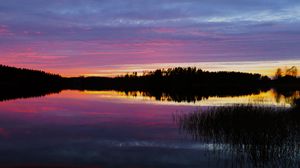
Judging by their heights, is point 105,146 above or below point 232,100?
below

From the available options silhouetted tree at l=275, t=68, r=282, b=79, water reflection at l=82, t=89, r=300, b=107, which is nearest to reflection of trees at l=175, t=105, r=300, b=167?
water reflection at l=82, t=89, r=300, b=107

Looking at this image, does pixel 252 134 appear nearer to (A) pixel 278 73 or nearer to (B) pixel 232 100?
(B) pixel 232 100

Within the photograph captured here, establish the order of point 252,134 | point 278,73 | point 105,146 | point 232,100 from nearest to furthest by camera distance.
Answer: point 105,146 < point 252,134 < point 232,100 < point 278,73

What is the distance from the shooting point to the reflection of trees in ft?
46.5

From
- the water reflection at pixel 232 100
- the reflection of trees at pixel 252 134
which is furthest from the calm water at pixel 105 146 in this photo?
the water reflection at pixel 232 100

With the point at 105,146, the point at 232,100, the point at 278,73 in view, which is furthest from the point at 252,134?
the point at 278,73

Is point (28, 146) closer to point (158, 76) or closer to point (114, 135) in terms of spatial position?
point (114, 135)

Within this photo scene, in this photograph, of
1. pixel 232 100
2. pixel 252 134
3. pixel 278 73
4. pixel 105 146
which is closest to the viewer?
pixel 105 146

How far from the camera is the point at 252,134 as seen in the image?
17.5 m

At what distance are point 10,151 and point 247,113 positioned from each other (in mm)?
12747

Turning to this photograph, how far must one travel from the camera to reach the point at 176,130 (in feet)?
72.9

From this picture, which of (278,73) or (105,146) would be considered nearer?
(105,146)

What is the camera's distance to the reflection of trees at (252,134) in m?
14.2

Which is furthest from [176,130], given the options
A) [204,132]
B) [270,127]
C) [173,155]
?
[173,155]
